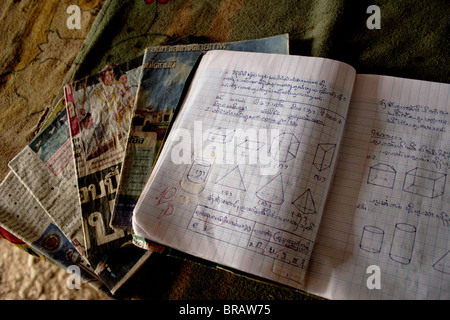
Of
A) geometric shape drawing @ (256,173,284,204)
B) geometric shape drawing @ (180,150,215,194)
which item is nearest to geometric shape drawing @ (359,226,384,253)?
geometric shape drawing @ (256,173,284,204)

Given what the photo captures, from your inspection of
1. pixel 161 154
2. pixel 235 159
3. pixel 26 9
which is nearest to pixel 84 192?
pixel 161 154

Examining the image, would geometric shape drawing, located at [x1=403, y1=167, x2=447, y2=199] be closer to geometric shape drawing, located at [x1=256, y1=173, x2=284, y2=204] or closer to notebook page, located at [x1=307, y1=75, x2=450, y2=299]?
notebook page, located at [x1=307, y1=75, x2=450, y2=299]

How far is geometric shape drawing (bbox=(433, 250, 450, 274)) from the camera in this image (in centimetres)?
33

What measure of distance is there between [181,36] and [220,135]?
0.31 metres

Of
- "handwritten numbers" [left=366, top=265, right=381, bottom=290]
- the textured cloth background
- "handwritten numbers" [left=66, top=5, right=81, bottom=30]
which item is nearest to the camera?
"handwritten numbers" [left=366, top=265, right=381, bottom=290]

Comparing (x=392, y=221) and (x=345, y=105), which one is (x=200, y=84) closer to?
(x=345, y=105)

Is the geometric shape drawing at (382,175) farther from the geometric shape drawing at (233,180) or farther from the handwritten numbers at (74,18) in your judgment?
the handwritten numbers at (74,18)

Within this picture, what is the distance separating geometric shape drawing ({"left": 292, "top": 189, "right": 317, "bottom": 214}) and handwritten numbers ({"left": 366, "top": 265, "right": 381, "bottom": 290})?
88 mm

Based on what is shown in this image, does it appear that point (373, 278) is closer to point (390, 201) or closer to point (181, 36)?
point (390, 201)

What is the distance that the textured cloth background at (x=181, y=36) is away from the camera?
448 mm

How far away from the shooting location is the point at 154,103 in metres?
0.52

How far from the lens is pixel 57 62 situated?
2.17 feet

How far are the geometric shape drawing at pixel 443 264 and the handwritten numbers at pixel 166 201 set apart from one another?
32 centimetres
